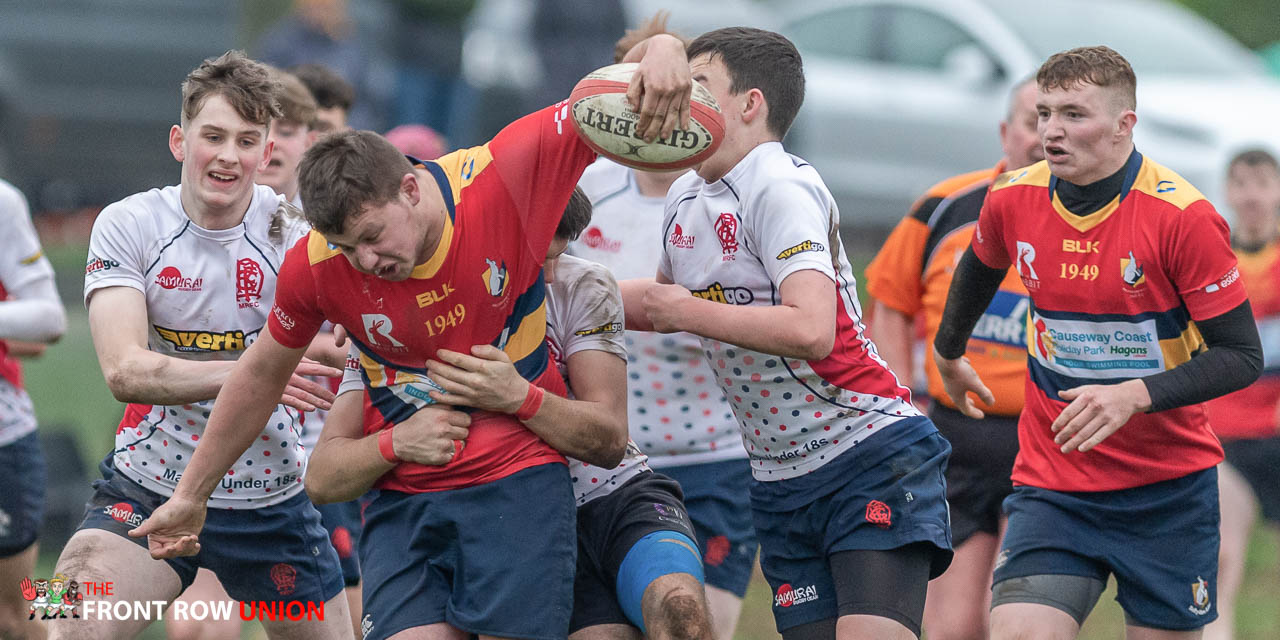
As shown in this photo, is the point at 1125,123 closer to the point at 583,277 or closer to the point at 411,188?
the point at 583,277

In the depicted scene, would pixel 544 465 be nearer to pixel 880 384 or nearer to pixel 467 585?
pixel 467 585

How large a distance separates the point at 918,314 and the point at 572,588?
2417mm

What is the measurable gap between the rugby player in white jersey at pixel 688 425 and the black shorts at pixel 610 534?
0.79m

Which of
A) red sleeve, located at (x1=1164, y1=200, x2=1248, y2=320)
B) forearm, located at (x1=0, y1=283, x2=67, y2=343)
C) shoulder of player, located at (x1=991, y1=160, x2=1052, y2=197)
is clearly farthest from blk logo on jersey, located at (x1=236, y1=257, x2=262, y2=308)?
red sleeve, located at (x1=1164, y1=200, x2=1248, y2=320)

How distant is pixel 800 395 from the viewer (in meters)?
4.28

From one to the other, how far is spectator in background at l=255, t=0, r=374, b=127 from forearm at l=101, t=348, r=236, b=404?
281 inches

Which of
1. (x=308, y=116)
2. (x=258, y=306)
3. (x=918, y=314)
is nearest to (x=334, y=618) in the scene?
(x=258, y=306)

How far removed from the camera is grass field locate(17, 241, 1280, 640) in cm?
713

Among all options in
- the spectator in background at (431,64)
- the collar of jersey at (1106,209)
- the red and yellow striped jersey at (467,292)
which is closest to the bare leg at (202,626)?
the red and yellow striped jersey at (467,292)

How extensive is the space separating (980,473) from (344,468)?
2.59 meters

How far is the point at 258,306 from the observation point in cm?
468

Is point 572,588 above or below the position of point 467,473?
below

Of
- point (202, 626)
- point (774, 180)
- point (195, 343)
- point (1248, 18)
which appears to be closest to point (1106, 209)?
point (774, 180)

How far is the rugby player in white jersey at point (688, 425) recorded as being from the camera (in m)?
5.24
